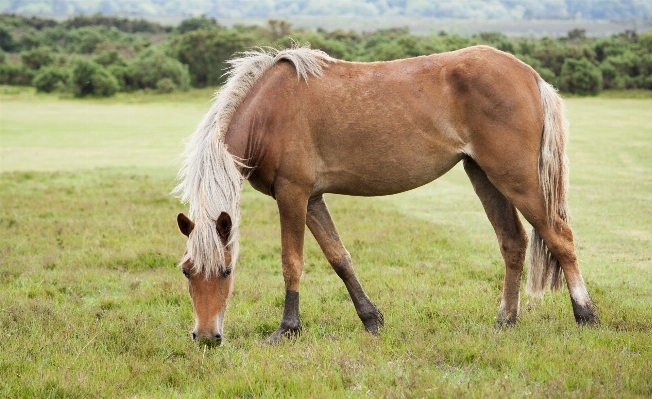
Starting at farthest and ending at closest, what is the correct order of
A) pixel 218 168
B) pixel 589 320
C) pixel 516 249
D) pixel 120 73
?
pixel 120 73
pixel 516 249
pixel 589 320
pixel 218 168

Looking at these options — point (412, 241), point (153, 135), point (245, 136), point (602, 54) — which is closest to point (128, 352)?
point (245, 136)

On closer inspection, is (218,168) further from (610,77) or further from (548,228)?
(610,77)

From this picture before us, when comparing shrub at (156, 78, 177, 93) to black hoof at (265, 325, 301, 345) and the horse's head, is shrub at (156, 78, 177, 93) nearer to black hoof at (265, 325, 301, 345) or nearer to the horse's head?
black hoof at (265, 325, 301, 345)

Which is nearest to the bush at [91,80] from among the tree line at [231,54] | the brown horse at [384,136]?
the tree line at [231,54]

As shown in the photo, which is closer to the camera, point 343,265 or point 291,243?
point 291,243

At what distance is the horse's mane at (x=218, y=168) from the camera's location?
195 inches

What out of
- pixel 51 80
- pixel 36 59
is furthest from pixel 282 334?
pixel 36 59

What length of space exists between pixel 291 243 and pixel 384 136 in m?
1.17

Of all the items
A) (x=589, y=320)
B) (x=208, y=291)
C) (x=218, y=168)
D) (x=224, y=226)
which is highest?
(x=218, y=168)

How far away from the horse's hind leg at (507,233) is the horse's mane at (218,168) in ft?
5.65

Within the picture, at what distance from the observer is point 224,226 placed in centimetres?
498

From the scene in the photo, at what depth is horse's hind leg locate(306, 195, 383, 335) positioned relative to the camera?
5762 mm

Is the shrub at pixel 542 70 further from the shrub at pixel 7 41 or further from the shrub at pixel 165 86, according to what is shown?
the shrub at pixel 7 41

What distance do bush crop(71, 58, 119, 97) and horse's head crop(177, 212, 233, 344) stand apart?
4533cm
